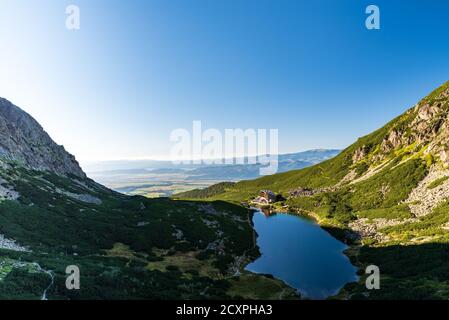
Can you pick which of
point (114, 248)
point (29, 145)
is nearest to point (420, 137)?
point (114, 248)

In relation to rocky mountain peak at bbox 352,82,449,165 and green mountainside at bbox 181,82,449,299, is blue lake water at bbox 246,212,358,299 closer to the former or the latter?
green mountainside at bbox 181,82,449,299

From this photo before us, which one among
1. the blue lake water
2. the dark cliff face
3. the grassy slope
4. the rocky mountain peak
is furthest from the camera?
the rocky mountain peak

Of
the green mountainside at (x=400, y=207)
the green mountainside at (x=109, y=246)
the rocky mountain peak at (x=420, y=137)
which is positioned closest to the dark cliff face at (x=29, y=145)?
the green mountainside at (x=109, y=246)

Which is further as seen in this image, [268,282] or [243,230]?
[243,230]

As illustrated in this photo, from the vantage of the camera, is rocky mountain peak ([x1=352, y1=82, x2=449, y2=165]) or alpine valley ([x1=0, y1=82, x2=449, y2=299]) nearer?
alpine valley ([x1=0, y1=82, x2=449, y2=299])

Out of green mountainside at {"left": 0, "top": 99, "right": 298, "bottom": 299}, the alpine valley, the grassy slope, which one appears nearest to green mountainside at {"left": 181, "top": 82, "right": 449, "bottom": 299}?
the alpine valley
